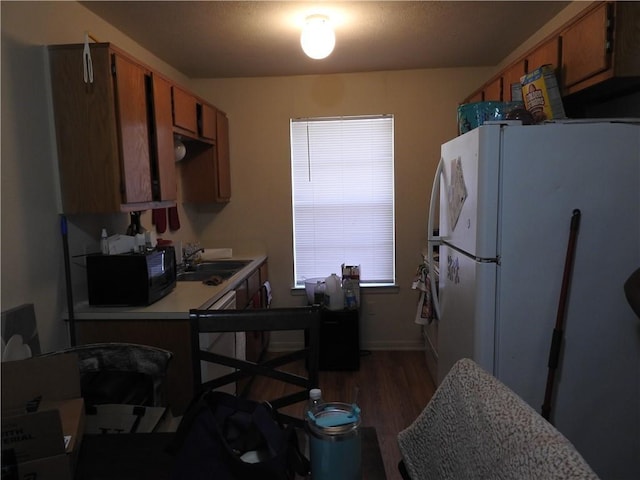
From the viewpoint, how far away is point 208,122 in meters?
3.22

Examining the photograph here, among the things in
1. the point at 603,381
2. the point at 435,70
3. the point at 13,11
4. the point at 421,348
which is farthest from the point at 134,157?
the point at 421,348

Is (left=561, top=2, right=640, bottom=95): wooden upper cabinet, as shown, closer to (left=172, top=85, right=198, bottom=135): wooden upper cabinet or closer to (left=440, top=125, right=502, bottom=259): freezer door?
(left=440, top=125, right=502, bottom=259): freezer door

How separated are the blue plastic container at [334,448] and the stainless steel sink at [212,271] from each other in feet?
5.95

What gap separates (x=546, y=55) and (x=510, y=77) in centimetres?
42

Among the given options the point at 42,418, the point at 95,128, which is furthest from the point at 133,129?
the point at 42,418

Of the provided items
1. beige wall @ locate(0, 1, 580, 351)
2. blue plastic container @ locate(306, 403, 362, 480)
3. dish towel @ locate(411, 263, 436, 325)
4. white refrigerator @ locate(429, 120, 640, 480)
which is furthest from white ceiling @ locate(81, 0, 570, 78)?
blue plastic container @ locate(306, 403, 362, 480)

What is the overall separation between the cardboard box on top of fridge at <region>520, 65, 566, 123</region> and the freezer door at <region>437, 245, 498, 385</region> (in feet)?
2.43

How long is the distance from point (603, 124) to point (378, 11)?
4.53 ft

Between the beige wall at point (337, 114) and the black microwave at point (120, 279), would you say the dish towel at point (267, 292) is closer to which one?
the beige wall at point (337, 114)

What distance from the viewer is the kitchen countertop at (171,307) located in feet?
6.49

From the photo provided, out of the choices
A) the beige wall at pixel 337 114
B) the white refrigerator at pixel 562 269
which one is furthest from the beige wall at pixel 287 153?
the white refrigerator at pixel 562 269

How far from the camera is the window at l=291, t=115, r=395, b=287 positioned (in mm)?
3656

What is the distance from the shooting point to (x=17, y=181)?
1.76 metres

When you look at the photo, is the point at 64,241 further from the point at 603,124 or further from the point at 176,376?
the point at 603,124
